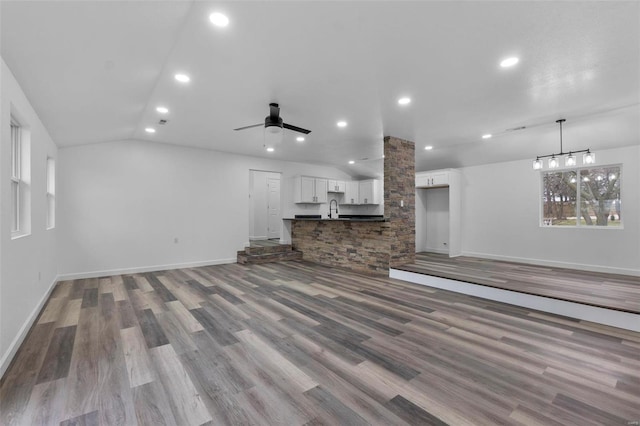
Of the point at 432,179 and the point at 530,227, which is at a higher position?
the point at 432,179

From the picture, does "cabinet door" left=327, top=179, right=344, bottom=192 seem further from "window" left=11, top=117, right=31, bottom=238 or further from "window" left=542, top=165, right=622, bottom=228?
"window" left=11, top=117, right=31, bottom=238

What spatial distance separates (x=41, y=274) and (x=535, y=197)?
8766 millimetres

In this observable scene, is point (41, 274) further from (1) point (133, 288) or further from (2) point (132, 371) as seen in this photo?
(2) point (132, 371)

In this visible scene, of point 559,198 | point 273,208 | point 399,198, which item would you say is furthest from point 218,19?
point 273,208

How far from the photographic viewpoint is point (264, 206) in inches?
375

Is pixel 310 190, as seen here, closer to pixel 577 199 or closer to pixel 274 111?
pixel 274 111

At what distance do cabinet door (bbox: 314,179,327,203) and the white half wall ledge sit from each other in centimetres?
406

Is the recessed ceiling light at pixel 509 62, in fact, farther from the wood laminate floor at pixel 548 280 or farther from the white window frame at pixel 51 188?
the white window frame at pixel 51 188

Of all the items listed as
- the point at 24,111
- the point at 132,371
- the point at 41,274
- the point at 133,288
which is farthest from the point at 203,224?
the point at 132,371

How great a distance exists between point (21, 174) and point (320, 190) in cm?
624

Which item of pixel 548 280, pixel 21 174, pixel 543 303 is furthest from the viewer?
pixel 548 280

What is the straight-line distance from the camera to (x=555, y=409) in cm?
177

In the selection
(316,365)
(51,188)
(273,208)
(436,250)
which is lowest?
(316,365)

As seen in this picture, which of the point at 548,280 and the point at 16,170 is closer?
the point at 16,170
